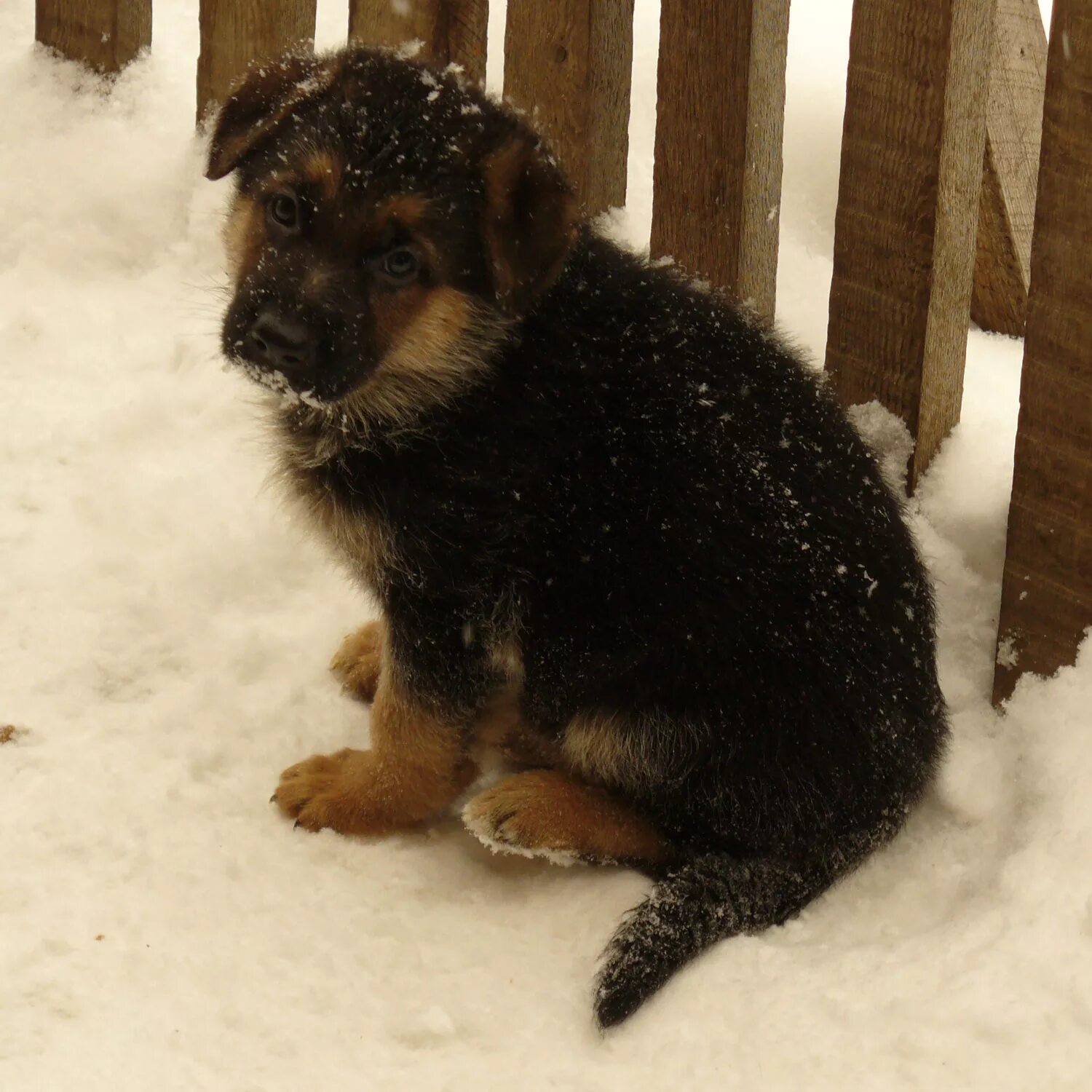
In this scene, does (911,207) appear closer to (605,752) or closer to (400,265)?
(400,265)

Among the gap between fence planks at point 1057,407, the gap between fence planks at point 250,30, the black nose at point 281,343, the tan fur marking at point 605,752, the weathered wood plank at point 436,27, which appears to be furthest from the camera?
the gap between fence planks at point 250,30

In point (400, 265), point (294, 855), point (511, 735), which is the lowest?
point (294, 855)

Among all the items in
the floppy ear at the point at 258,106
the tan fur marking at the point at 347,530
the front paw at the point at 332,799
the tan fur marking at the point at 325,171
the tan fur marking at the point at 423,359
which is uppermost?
the floppy ear at the point at 258,106

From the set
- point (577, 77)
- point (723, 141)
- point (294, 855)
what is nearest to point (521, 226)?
point (723, 141)

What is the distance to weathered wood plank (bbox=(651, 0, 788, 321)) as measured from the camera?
371cm

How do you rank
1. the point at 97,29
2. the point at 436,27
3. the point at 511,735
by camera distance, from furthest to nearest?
the point at 97,29 → the point at 436,27 → the point at 511,735

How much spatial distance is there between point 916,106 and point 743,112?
50cm

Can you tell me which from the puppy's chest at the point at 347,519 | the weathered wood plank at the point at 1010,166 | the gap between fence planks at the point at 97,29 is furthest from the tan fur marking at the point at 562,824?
the gap between fence planks at the point at 97,29

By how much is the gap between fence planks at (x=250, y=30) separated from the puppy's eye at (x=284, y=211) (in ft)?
6.81

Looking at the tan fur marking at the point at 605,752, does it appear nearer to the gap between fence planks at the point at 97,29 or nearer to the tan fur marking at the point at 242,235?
the tan fur marking at the point at 242,235

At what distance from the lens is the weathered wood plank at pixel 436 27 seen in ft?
14.3

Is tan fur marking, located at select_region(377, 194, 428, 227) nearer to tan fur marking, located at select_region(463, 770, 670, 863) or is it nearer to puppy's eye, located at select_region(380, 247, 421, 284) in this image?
puppy's eye, located at select_region(380, 247, 421, 284)

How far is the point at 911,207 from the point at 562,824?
1872mm

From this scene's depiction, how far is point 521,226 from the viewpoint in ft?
9.09
